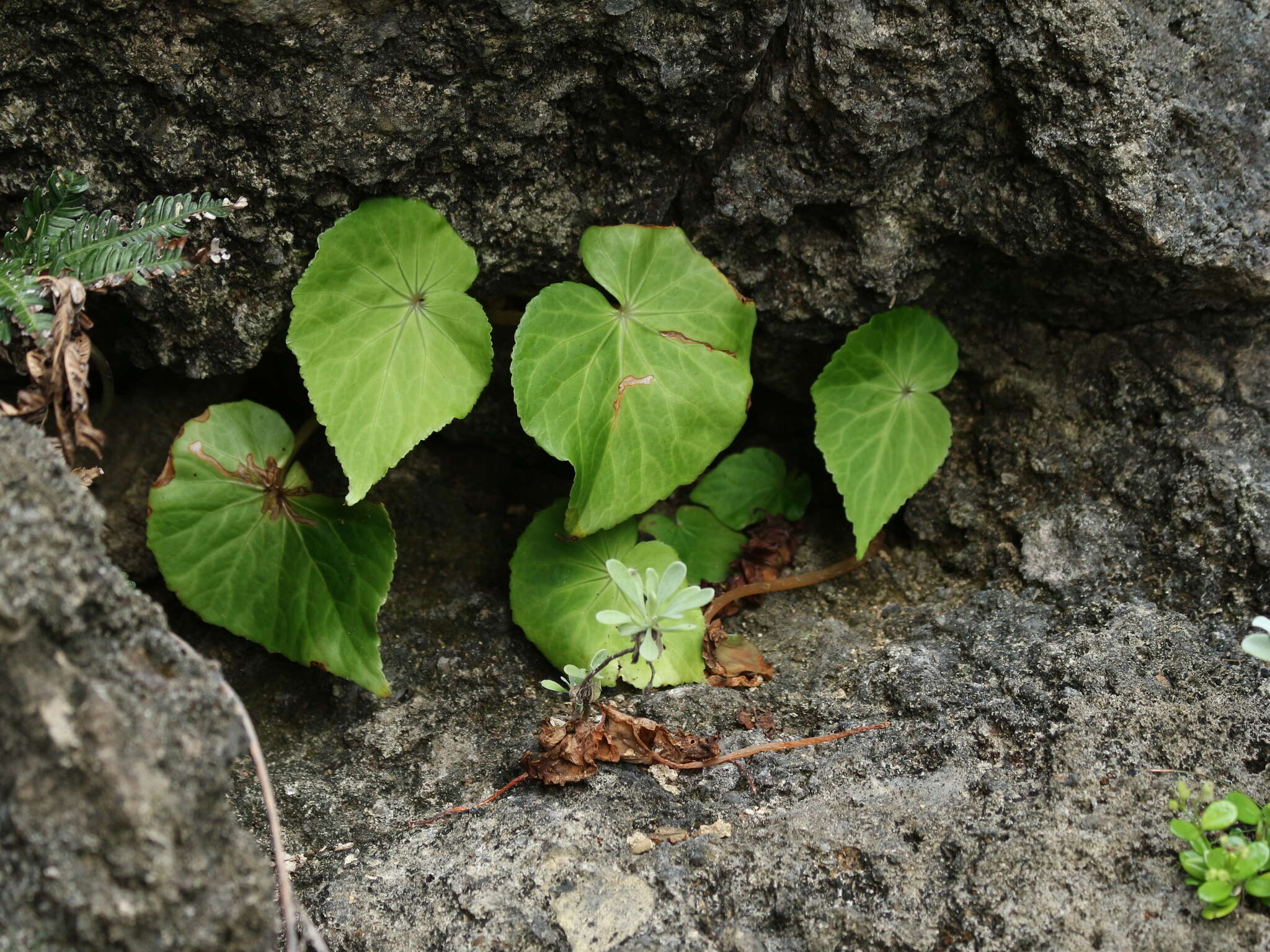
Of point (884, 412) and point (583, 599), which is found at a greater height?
point (884, 412)

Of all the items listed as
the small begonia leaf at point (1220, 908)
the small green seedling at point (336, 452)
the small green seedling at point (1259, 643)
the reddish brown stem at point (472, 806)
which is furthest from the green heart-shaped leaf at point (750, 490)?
the small begonia leaf at point (1220, 908)

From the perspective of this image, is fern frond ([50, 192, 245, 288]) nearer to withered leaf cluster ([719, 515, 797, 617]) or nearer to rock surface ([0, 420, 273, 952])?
rock surface ([0, 420, 273, 952])

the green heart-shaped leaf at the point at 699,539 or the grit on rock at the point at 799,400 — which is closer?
the grit on rock at the point at 799,400

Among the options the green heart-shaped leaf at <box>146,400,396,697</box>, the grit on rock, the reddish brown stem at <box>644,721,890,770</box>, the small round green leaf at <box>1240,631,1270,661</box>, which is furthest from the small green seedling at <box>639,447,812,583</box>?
the small round green leaf at <box>1240,631,1270,661</box>

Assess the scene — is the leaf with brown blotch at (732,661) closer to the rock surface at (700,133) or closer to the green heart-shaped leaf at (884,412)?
the green heart-shaped leaf at (884,412)

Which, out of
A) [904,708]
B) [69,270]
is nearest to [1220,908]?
[904,708]

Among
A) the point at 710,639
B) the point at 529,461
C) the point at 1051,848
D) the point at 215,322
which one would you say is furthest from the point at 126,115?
the point at 1051,848

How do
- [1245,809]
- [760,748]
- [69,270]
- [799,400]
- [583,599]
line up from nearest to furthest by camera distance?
[1245,809], [69,270], [760,748], [583,599], [799,400]

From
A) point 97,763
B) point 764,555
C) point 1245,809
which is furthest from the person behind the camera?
point 764,555

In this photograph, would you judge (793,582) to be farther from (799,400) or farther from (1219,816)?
(1219,816)
